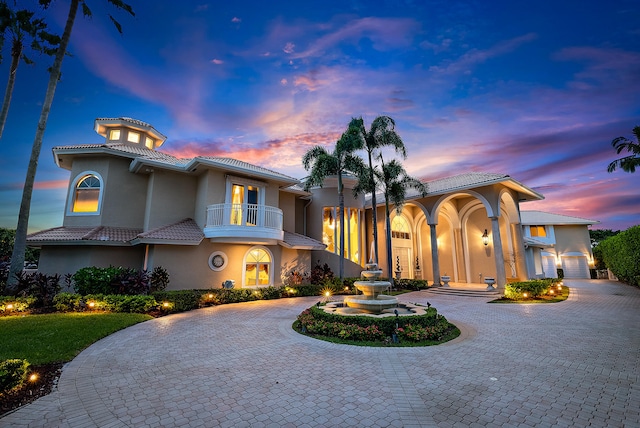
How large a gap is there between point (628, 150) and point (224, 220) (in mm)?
24663

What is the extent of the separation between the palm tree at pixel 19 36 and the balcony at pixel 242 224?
8.60 metres

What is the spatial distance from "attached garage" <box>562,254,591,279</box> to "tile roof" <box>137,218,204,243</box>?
122 ft

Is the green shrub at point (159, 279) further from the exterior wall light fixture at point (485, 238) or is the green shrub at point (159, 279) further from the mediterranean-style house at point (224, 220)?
the exterior wall light fixture at point (485, 238)

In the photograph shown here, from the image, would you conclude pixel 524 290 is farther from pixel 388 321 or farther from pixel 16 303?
pixel 16 303

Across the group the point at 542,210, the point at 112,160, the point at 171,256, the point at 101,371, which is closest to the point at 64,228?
the point at 112,160

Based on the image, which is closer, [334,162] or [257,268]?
[257,268]

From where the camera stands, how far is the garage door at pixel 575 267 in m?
29.2

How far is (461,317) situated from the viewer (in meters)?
9.94

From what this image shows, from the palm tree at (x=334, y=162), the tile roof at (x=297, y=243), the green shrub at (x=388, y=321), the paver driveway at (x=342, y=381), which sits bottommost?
the paver driveway at (x=342, y=381)

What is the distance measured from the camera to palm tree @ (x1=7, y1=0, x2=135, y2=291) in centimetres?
1060

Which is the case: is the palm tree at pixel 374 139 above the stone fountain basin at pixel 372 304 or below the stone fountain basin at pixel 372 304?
above

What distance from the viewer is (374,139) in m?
16.1

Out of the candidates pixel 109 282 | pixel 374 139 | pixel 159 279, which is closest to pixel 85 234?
pixel 109 282

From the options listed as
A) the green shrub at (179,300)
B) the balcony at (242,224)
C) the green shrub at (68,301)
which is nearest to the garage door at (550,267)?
the balcony at (242,224)
